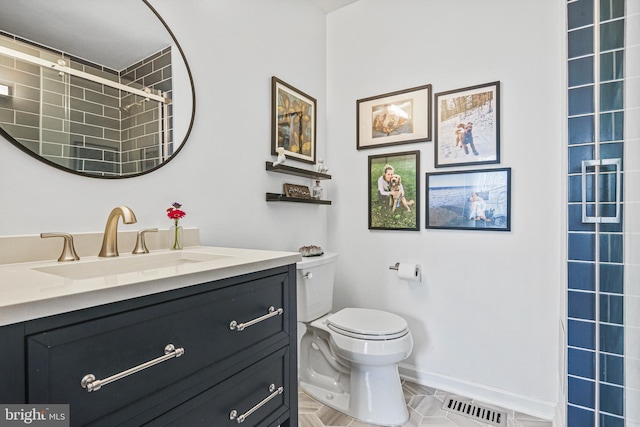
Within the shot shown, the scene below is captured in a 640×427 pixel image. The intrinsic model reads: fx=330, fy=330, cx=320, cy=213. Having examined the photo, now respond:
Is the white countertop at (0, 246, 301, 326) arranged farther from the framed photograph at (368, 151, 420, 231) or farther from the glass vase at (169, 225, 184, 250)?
the framed photograph at (368, 151, 420, 231)

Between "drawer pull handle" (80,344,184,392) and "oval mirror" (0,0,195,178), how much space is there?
77 centimetres

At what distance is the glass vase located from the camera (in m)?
1.30

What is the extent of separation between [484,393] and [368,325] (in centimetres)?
83

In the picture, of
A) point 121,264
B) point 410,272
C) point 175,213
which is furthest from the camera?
point 410,272

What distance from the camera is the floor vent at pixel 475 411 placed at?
1.69m

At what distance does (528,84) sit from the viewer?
177 centimetres

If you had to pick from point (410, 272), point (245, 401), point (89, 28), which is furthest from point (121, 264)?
point (410, 272)

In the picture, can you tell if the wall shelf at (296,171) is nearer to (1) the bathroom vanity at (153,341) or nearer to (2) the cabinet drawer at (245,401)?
(1) the bathroom vanity at (153,341)

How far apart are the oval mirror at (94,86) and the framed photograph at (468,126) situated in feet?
4.65

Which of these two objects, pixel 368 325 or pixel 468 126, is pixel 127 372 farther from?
pixel 468 126

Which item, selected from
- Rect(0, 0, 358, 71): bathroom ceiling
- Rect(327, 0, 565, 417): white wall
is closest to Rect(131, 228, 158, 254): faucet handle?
Rect(0, 0, 358, 71): bathroom ceiling

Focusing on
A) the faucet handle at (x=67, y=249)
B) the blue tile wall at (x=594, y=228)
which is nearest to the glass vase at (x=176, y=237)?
the faucet handle at (x=67, y=249)

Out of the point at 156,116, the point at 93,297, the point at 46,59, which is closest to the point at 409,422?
the point at 93,297

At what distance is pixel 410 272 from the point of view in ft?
6.66
